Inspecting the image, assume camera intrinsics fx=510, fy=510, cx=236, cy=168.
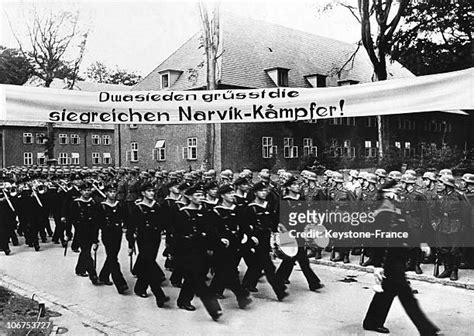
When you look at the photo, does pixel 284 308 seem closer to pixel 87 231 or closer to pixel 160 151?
pixel 87 231

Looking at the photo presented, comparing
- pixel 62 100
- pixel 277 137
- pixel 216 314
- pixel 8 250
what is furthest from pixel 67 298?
pixel 277 137

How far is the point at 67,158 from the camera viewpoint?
45.4 m

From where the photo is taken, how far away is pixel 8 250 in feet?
35.6

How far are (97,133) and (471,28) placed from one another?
34.9 metres

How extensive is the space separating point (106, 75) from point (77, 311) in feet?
169

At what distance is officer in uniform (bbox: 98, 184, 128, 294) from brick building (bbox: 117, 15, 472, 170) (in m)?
16.7

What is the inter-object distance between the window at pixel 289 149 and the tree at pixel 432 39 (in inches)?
405

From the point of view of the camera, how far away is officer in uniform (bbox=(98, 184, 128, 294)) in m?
7.56

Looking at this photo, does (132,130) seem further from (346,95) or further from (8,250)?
(346,95)

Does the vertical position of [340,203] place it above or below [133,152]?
below

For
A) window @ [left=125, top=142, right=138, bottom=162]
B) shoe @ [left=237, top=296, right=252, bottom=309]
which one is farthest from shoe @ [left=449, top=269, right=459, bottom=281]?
window @ [left=125, top=142, right=138, bottom=162]

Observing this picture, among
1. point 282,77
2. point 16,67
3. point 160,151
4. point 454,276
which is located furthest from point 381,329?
point 16,67

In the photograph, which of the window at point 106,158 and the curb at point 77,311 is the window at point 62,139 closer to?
the window at point 106,158

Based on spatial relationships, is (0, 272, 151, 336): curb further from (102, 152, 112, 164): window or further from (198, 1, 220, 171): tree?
(102, 152, 112, 164): window
